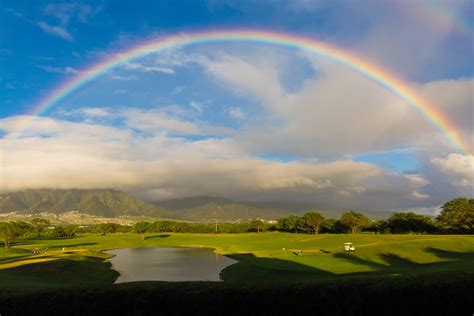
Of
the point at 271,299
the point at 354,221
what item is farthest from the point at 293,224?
the point at 271,299

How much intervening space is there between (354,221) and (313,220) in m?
18.8

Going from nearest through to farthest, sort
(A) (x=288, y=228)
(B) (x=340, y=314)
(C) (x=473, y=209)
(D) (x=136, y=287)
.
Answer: (B) (x=340, y=314), (D) (x=136, y=287), (C) (x=473, y=209), (A) (x=288, y=228)

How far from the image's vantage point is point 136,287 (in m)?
24.1

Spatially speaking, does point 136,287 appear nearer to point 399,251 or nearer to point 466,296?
point 466,296

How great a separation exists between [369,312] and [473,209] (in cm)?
13267

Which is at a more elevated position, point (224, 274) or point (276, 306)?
point (276, 306)

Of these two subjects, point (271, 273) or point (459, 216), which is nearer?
point (271, 273)

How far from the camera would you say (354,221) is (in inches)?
6629

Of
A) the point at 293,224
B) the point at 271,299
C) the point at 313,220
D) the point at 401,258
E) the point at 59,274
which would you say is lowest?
the point at 59,274

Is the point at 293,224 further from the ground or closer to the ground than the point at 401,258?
further from the ground

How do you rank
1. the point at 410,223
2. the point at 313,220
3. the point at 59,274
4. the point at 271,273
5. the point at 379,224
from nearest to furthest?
the point at 271,273
the point at 59,274
the point at 410,223
the point at 379,224
the point at 313,220

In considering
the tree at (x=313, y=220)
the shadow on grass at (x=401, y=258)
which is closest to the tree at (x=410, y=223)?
the tree at (x=313, y=220)

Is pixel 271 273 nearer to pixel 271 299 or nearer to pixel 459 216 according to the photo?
pixel 271 299

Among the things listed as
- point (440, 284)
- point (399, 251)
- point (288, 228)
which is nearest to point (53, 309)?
point (440, 284)
